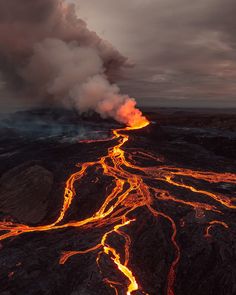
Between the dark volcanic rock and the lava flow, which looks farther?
the dark volcanic rock

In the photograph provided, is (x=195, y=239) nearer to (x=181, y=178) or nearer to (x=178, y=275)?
(x=178, y=275)

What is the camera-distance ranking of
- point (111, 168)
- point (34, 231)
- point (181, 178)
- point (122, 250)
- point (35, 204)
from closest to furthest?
point (122, 250)
point (34, 231)
point (35, 204)
point (181, 178)
point (111, 168)

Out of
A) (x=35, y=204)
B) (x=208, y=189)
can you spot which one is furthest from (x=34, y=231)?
(x=208, y=189)

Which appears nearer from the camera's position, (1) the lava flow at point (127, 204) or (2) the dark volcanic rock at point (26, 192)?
(1) the lava flow at point (127, 204)

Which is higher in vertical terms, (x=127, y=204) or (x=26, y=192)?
(x=26, y=192)
